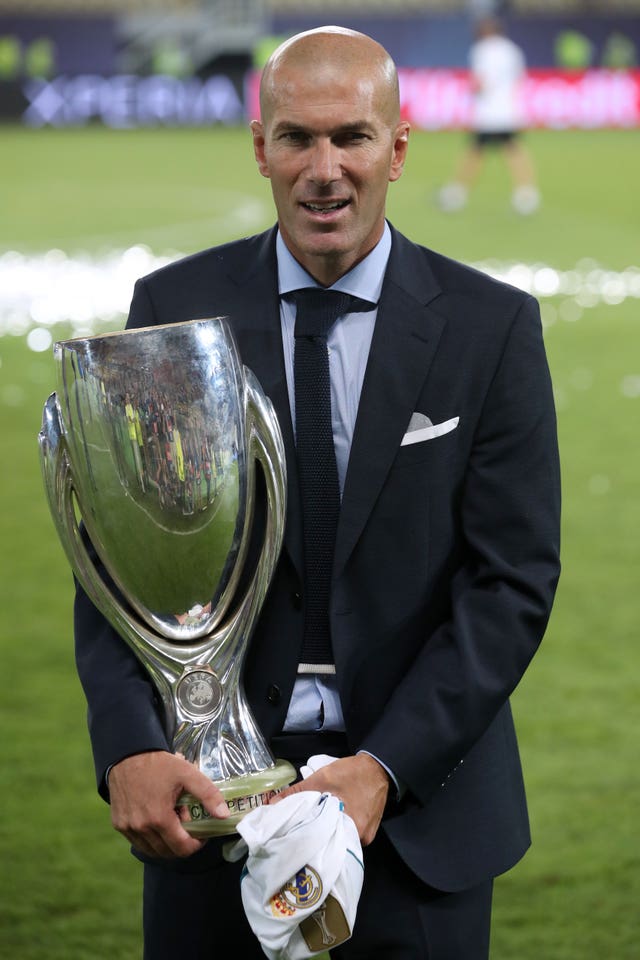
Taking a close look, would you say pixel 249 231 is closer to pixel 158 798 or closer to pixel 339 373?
pixel 339 373

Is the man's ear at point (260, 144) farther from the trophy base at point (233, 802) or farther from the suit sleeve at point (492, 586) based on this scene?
the trophy base at point (233, 802)

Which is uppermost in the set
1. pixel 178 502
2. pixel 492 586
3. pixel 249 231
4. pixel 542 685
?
pixel 249 231

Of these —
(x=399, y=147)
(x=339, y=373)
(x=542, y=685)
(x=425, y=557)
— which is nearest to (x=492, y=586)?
(x=425, y=557)

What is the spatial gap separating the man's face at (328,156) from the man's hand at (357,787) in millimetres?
596

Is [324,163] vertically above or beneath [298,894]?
above

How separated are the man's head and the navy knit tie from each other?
0.40 ft

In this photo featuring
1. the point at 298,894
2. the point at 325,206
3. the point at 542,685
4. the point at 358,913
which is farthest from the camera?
the point at 542,685

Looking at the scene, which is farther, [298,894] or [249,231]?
[249,231]

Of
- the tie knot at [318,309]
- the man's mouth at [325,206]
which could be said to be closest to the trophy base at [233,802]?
the tie knot at [318,309]

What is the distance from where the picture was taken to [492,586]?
177cm

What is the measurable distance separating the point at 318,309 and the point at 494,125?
13644 mm

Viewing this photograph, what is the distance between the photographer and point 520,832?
1.94 metres

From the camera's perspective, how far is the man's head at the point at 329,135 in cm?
170

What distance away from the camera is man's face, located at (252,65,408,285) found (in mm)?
1704
